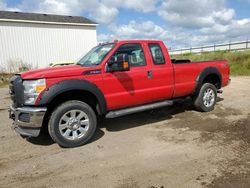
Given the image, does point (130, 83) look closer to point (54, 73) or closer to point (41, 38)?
point (54, 73)

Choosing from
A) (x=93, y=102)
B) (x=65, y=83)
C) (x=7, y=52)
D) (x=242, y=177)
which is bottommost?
(x=242, y=177)

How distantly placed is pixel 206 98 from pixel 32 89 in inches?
182

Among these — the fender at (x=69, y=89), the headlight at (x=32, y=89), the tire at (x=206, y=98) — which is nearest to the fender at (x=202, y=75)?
the tire at (x=206, y=98)

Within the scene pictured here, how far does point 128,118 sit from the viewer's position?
247 inches

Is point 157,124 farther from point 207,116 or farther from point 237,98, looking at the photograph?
point 237,98

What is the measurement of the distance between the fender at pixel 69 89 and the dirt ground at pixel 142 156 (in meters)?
0.90

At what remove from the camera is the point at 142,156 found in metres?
3.93

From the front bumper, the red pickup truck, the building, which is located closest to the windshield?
the red pickup truck

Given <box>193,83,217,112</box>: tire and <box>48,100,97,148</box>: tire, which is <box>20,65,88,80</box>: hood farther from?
<box>193,83,217,112</box>: tire

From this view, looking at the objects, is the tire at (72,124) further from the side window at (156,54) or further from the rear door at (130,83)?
the side window at (156,54)

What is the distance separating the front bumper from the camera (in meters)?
4.13

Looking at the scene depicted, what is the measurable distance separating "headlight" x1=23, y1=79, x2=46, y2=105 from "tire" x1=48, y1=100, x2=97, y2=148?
438mm

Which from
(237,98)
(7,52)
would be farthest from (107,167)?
(7,52)

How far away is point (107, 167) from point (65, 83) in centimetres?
167
